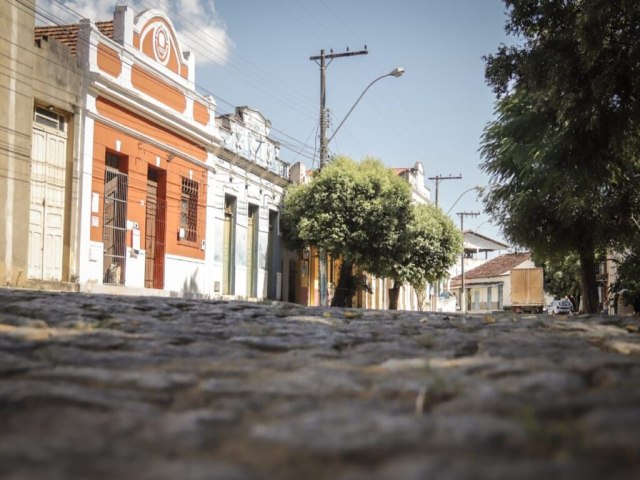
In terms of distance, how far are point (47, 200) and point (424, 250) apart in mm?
15717

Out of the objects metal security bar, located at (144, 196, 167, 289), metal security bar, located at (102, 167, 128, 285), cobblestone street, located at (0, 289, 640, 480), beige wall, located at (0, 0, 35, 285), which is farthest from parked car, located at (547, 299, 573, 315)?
cobblestone street, located at (0, 289, 640, 480)

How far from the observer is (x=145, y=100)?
57.4 ft

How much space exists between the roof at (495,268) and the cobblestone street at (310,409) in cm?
5776

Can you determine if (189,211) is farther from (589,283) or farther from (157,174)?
(589,283)

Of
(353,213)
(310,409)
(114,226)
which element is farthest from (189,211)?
(310,409)

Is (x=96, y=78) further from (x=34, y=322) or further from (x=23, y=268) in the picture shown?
(x=34, y=322)

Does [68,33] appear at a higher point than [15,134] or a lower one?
higher

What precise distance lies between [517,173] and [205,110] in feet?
31.4

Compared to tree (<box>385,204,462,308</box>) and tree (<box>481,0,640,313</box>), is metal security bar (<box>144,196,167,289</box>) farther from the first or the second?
tree (<box>481,0,640,313</box>)

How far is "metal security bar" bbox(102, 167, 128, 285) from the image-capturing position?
16.5 meters

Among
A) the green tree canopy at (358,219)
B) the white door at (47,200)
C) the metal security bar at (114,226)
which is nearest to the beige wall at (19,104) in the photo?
the white door at (47,200)

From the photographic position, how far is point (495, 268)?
62.0m

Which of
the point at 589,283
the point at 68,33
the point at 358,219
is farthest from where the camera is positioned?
the point at 358,219

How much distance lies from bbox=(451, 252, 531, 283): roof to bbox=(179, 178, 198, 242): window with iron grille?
43.6m
